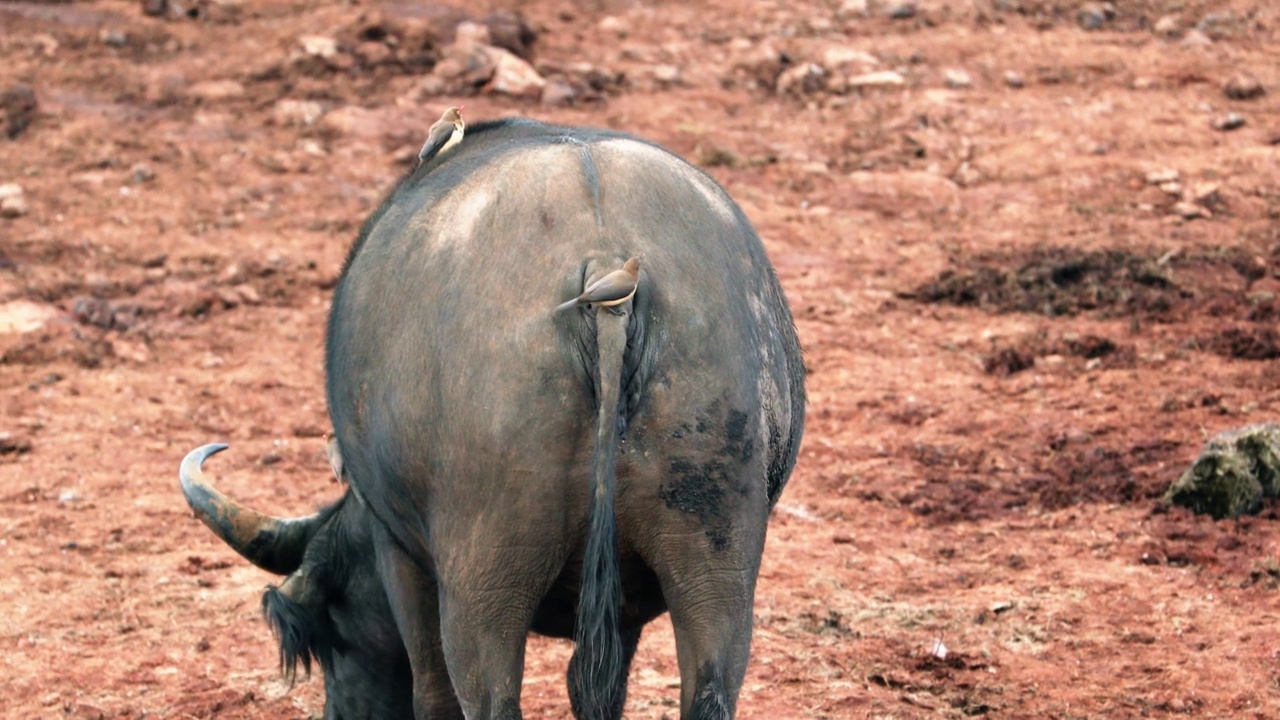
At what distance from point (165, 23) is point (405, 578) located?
1102 centimetres

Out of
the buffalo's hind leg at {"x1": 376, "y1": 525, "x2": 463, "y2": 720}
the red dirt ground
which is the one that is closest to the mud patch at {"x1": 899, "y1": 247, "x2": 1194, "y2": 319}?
the red dirt ground

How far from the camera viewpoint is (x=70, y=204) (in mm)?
11891

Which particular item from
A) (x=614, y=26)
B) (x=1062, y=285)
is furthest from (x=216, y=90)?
(x=1062, y=285)

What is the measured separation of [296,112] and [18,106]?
213 centimetres

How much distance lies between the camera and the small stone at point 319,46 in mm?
13820

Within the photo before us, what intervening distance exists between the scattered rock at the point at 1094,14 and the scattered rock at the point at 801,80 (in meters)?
2.61

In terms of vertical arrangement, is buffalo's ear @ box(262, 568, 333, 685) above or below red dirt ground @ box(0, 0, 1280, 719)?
above

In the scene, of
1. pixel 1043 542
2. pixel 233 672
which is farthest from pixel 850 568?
pixel 233 672

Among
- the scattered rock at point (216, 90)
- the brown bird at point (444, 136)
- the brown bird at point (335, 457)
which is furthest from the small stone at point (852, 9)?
the brown bird at point (335, 457)

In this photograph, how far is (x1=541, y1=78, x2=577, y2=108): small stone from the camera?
13422 millimetres

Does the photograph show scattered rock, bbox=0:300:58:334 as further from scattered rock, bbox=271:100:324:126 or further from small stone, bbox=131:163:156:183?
A: scattered rock, bbox=271:100:324:126

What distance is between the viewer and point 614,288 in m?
3.69

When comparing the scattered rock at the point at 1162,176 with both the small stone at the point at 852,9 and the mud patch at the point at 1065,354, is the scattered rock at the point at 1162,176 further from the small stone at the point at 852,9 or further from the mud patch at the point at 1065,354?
the small stone at the point at 852,9

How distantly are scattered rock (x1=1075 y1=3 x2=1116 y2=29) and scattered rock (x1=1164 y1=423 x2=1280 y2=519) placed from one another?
309 inches
